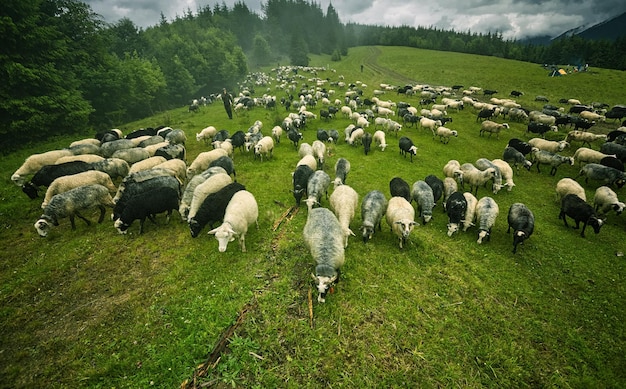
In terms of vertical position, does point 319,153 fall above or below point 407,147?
above

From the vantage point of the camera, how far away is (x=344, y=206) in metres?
10.5

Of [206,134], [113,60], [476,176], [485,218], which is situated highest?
[113,60]

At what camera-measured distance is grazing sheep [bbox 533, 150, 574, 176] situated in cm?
1688

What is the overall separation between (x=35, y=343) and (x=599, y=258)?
19.1m

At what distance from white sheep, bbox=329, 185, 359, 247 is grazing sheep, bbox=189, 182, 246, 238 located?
4734mm

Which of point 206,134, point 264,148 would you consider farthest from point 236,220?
point 206,134

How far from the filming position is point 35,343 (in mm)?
6531

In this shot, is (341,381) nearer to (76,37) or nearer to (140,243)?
(140,243)

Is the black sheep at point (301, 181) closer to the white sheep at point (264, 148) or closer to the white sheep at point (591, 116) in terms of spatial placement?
the white sheep at point (264, 148)

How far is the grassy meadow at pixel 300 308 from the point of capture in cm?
599

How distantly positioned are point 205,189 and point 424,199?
34.3 feet

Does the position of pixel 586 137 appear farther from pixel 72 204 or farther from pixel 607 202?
pixel 72 204

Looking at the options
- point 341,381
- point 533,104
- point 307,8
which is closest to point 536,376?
point 341,381

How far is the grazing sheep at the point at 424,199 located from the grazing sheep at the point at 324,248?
5.00 m
